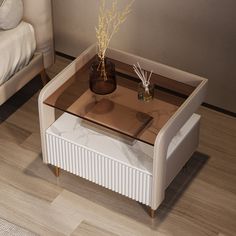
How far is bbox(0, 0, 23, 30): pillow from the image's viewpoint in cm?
326

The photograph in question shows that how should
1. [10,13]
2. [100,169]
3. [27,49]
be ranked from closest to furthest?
[100,169]
[10,13]
[27,49]

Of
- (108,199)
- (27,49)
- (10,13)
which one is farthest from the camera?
(27,49)

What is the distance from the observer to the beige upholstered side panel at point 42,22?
11.3 ft

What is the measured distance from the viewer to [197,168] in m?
3.18

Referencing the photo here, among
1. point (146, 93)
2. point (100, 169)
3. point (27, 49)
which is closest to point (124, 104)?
point (146, 93)

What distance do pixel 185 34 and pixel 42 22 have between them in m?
0.77

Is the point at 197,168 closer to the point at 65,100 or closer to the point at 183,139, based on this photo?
the point at 183,139

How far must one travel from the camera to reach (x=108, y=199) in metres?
3.02

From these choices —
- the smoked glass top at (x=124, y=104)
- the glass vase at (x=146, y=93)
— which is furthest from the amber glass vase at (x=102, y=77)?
the glass vase at (x=146, y=93)

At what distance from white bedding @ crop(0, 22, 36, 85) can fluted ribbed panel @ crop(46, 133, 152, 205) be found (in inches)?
21.9

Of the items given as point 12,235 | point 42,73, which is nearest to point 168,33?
point 42,73

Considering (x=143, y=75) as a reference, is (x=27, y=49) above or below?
below

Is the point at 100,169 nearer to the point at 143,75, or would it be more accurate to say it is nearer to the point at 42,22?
the point at 143,75

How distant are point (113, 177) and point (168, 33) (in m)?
0.94
